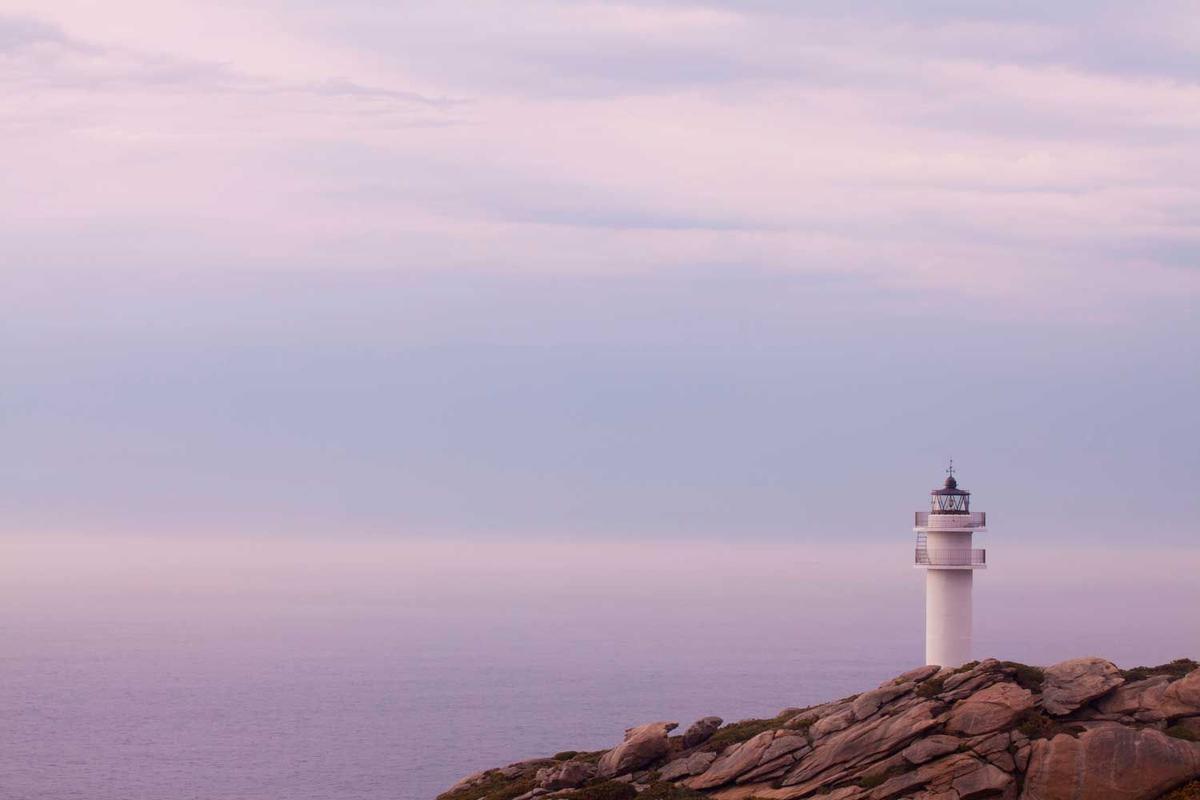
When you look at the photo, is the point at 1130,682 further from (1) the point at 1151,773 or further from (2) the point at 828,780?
(2) the point at 828,780

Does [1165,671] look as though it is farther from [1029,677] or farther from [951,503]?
[951,503]

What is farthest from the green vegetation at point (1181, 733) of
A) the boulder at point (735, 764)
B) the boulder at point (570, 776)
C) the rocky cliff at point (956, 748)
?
the boulder at point (570, 776)

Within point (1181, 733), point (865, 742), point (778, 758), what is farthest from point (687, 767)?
point (1181, 733)

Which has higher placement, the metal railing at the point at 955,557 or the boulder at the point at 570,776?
the metal railing at the point at 955,557

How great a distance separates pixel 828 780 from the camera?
39.7 m

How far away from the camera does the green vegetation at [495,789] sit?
46.3 metres

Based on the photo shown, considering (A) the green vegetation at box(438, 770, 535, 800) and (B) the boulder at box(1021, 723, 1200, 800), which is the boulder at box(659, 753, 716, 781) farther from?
(B) the boulder at box(1021, 723, 1200, 800)

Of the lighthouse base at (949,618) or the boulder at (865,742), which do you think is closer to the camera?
the boulder at (865,742)

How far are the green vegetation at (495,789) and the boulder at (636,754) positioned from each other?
289 centimetres

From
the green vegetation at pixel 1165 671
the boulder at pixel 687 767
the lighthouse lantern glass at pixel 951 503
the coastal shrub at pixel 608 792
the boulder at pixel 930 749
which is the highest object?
the lighthouse lantern glass at pixel 951 503

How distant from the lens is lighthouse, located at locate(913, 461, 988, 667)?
2085 inches

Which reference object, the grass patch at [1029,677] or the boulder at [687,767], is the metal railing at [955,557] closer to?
the grass patch at [1029,677]

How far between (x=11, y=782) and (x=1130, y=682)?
7552 cm

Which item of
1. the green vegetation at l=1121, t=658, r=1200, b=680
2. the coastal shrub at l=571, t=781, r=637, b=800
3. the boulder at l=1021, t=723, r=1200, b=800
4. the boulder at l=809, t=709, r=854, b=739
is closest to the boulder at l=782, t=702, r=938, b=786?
the boulder at l=809, t=709, r=854, b=739
